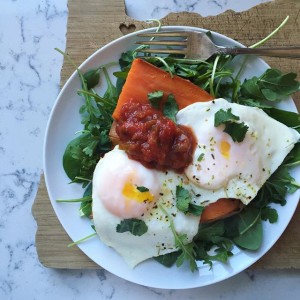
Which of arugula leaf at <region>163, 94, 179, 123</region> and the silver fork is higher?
the silver fork

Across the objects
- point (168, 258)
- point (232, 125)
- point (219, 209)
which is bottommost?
point (168, 258)

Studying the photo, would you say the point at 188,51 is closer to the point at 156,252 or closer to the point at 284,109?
the point at 284,109

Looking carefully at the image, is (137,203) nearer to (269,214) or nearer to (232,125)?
(232,125)

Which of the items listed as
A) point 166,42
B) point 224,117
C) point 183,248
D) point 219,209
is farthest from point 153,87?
point 183,248

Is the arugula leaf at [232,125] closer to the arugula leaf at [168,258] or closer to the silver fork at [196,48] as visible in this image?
the silver fork at [196,48]

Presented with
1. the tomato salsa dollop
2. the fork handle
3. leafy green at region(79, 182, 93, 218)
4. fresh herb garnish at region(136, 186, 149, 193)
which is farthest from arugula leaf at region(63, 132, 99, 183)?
the fork handle

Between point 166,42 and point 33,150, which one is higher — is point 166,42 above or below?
above

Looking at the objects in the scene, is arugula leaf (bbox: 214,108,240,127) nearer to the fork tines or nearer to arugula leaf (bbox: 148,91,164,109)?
arugula leaf (bbox: 148,91,164,109)
